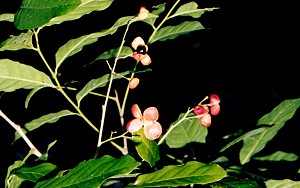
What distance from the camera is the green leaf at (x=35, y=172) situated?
88 centimetres

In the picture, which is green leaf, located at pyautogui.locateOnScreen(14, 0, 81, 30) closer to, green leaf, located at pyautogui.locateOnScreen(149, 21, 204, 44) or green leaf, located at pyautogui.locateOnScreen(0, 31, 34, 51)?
green leaf, located at pyautogui.locateOnScreen(0, 31, 34, 51)

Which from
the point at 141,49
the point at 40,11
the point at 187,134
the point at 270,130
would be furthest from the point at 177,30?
the point at 40,11

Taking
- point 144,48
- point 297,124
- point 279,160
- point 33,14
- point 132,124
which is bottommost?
point 297,124

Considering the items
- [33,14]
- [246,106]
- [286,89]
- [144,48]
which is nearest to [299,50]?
[286,89]

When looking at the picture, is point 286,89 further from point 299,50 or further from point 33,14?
point 33,14

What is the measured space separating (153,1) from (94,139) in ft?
4.44

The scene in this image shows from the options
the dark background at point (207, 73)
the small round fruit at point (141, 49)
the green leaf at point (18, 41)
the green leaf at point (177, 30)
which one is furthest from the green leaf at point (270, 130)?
the dark background at point (207, 73)

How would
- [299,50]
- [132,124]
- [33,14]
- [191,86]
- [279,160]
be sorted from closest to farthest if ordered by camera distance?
[33,14] → [132,124] → [279,160] → [191,86] → [299,50]

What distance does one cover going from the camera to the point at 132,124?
109cm

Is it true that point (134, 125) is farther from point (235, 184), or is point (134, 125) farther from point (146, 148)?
point (235, 184)

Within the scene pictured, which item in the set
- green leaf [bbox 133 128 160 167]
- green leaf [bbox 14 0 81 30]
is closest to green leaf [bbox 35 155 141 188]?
green leaf [bbox 133 128 160 167]

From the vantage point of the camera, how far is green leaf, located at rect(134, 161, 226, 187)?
751 millimetres

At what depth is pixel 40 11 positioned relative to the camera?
2.57 ft

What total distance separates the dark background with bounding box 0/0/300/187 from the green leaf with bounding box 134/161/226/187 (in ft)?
6.29
